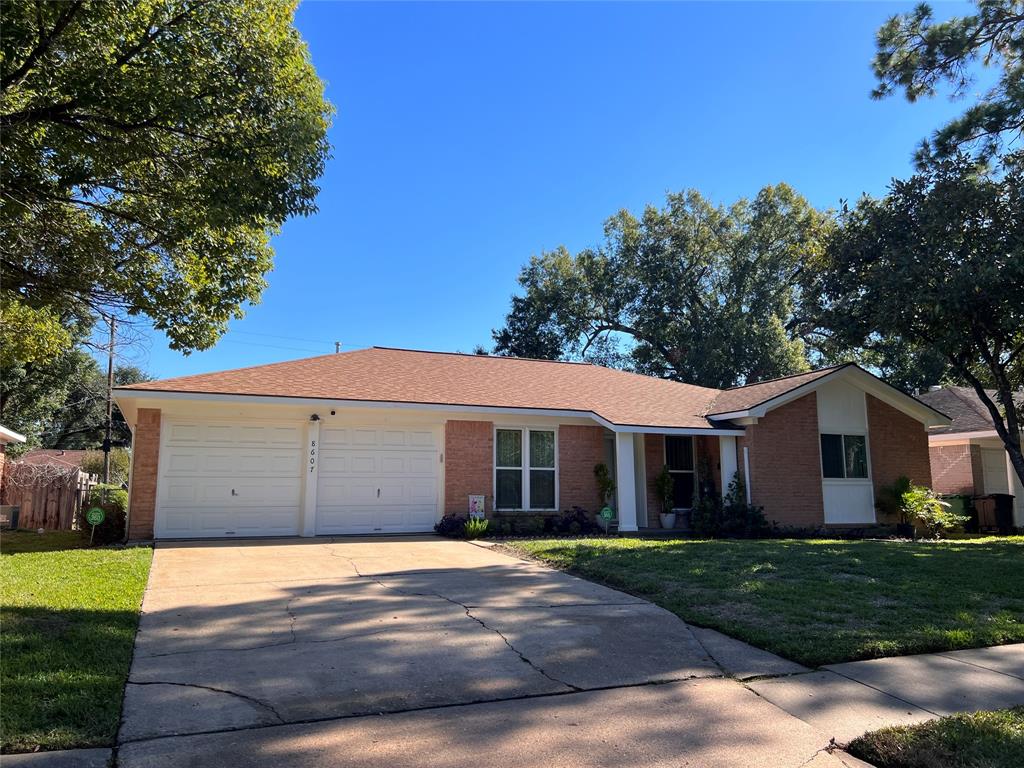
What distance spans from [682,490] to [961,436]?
11.6 meters

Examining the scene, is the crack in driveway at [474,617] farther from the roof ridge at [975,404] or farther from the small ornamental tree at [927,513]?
the roof ridge at [975,404]

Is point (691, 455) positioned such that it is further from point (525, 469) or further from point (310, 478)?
point (310, 478)

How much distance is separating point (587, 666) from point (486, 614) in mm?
1786

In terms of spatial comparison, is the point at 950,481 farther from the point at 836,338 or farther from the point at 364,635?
the point at 364,635

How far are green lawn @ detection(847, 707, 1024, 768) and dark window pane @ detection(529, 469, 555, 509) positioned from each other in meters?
11.9

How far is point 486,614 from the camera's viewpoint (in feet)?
22.5

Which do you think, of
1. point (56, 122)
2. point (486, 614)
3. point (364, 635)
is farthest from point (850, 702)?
point (56, 122)

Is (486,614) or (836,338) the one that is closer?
(486,614)

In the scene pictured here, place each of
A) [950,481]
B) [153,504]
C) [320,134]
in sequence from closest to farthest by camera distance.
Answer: [320,134], [153,504], [950,481]

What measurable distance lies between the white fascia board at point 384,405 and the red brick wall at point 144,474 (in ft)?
1.95

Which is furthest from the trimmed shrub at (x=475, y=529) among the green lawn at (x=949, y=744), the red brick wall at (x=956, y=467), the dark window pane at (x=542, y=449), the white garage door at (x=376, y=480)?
the red brick wall at (x=956, y=467)

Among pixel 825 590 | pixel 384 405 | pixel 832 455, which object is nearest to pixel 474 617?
pixel 825 590

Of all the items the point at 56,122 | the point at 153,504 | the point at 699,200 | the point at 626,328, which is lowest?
the point at 153,504

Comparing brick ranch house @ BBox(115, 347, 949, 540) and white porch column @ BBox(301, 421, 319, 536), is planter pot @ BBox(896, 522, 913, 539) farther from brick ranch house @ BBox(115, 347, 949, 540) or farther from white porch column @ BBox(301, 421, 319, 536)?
white porch column @ BBox(301, 421, 319, 536)
